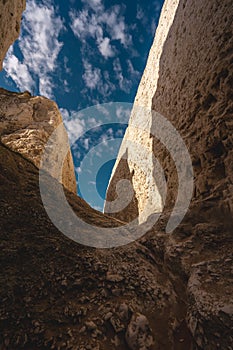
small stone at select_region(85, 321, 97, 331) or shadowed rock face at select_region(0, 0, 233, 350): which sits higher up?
shadowed rock face at select_region(0, 0, 233, 350)

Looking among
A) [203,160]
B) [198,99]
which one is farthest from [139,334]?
[198,99]

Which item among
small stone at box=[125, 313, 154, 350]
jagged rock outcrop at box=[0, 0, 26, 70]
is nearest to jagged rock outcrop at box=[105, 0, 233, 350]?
small stone at box=[125, 313, 154, 350]

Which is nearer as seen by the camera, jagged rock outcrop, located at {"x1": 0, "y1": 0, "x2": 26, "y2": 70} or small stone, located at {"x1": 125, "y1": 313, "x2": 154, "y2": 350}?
small stone, located at {"x1": 125, "y1": 313, "x2": 154, "y2": 350}

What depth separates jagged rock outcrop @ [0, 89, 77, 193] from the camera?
791cm

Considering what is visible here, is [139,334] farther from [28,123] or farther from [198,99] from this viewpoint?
[28,123]

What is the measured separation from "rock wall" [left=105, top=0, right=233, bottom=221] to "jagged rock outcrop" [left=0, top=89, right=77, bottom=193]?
476cm

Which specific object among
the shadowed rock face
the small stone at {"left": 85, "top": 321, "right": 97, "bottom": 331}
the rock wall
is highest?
the rock wall

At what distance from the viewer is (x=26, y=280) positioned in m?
2.38

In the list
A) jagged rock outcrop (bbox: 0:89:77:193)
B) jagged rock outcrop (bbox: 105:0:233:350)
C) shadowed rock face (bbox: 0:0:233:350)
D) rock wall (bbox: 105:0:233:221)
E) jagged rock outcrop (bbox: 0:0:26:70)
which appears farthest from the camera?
jagged rock outcrop (bbox: 0:89:77:193)

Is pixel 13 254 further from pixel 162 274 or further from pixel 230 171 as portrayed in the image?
pixel 230 171

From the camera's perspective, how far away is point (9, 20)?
586cm

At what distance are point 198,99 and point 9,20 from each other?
6.23 metres

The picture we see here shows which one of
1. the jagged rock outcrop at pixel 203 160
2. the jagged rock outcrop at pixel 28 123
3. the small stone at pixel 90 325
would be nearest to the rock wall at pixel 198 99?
the jagged rock outcrop at pixel 203 160

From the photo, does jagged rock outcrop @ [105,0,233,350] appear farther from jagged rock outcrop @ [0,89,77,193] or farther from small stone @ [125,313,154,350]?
jagged rock outcrop @ [0,89,77,193]
